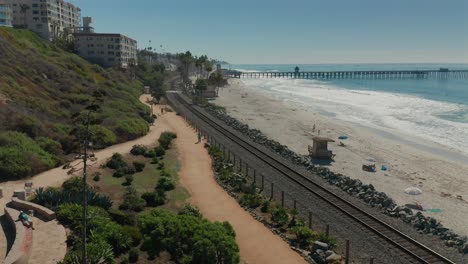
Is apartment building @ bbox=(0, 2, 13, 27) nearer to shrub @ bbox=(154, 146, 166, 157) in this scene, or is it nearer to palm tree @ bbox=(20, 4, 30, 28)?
palm tree @ bbox=(20, 4, 30, 28)

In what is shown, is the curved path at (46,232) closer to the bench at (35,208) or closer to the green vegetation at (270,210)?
the bench at (35,208)

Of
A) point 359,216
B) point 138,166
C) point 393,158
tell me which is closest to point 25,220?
point 138,166

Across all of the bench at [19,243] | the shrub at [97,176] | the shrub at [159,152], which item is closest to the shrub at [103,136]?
the shrub at [159,152]

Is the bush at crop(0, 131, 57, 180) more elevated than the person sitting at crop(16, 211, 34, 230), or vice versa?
the bush at crop(0, 131, 57, 180)

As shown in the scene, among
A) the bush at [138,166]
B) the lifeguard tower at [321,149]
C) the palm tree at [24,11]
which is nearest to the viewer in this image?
the bush at [138,166]

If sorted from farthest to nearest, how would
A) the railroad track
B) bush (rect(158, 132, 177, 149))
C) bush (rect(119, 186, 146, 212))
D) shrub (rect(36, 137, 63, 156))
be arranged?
1. bush (rect(158, 132, 177, 149))
2. shrub (rect(36, 137, 63, 156))
3. bush (rect(119, 186, 146, 212))
4. the railroad track

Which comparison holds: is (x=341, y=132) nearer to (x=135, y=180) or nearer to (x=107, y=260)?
(x=135, y=180)

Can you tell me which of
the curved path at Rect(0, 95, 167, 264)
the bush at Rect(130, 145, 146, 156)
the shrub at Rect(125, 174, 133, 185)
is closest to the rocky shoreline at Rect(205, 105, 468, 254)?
the bush at Rect(130, 145, 146, 156)
